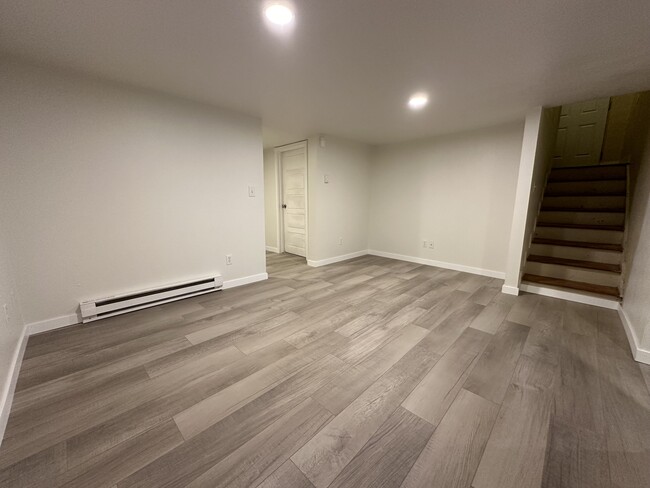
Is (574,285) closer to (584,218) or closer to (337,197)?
(584,218)

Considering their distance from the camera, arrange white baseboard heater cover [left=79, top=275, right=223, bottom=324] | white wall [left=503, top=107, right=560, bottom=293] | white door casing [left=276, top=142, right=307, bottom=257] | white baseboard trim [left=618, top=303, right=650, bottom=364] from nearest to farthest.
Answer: white baseboard trim [left=618, top=303, right=650, bottom=364], white baseboard heater cover [left=79, top=275, right=223, bottom=324], white wall [left=503, top=107, right=560, bottom=293], white door casing [left=276, top=142, right=307, bottom=257]

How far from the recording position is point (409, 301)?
2.84 metres

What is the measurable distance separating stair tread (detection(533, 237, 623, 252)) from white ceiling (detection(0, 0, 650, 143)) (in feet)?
5.84

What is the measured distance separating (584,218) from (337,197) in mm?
3635

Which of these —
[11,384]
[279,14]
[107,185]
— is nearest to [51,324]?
[11,384]

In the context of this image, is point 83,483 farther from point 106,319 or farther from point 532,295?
point 532,295

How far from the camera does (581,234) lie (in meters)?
3.43

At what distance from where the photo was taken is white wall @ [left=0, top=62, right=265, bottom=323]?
6.43 feet

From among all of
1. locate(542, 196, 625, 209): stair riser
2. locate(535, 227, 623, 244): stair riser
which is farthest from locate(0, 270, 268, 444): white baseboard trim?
locate(542, 196, 625, 209): stair riser

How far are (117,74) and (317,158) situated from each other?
2.56m

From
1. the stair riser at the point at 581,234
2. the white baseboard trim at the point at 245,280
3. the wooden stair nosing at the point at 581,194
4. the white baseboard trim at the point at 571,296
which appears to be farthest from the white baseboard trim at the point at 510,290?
the white baseboard trim at the point at 245,280

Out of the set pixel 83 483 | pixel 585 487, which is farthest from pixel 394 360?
pixel 83 483

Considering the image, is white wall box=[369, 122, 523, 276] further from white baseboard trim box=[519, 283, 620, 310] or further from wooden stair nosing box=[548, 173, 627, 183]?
wooden stair nosing box=[548, 173, 627, 183]

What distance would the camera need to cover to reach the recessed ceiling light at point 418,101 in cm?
251
